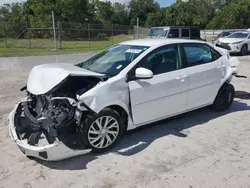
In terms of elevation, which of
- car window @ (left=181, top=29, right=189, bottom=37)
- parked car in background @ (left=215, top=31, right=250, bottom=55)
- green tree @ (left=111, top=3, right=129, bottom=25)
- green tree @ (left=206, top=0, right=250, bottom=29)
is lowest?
parked car in background @ (left=215, top=31, right=250, bottom=55)

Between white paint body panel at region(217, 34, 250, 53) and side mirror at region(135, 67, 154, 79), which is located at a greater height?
white paint body panel at region(217, 34, 250, 53)

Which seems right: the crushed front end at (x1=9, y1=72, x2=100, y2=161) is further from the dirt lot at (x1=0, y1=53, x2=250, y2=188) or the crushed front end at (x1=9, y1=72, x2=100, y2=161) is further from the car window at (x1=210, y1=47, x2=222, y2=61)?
the car window at (x1=210, y1=47, x2=222, y2=61)

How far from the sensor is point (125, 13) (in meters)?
76.9

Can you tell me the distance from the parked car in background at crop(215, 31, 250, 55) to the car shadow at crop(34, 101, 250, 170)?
11.1m

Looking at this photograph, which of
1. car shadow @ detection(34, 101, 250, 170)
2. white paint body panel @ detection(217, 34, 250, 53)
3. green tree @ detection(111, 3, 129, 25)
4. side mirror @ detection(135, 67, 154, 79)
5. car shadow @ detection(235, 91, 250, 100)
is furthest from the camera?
green tree @ detection(111, 3, 129, 25)

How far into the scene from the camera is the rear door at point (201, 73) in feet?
14.4

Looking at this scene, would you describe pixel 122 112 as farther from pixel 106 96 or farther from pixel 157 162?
pixel 157 162

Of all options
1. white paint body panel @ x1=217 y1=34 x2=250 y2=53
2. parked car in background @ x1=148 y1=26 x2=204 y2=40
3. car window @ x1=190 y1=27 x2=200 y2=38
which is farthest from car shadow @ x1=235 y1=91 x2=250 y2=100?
car window @ x1=190 y1=27 x2=200 y2=38

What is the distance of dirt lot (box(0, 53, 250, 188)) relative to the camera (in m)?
2.92

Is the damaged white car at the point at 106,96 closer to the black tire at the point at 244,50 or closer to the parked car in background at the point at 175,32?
the parked car in background at the point at 175,32

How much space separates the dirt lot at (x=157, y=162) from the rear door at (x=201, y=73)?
51 cm

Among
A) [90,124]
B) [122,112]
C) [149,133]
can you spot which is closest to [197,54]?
[149,133]

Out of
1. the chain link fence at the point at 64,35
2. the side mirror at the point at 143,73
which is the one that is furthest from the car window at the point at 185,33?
the side mirror at the point at 143,73

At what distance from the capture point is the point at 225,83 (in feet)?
16.8
